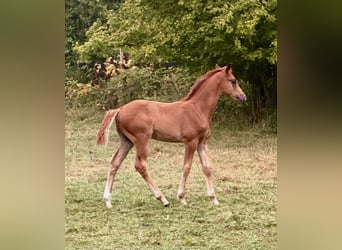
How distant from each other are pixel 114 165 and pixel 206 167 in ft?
1.16

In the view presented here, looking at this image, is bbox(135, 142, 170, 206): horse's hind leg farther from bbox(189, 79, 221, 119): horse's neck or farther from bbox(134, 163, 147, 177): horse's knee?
bbox(189, 79, 221, 119): horse's neck

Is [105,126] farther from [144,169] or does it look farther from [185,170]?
[185,170]

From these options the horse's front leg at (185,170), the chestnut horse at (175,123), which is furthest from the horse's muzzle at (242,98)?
the horse's front leg at (185,170)

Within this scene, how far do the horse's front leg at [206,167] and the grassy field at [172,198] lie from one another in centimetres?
2

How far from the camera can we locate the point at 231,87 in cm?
170

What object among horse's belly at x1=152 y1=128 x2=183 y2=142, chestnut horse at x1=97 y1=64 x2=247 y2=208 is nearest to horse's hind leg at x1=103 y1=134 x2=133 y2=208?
chestnut horse at x1=97 y1=64 x2=247 y2=208

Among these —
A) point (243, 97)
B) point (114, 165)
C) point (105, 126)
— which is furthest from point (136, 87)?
point (243, 97)

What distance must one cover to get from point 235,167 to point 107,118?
A: 0.53 m

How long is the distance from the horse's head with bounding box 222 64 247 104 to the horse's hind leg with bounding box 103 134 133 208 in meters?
0.43

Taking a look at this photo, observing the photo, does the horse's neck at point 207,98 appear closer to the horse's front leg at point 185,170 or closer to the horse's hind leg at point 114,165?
the horse's front leg at point 185,170
